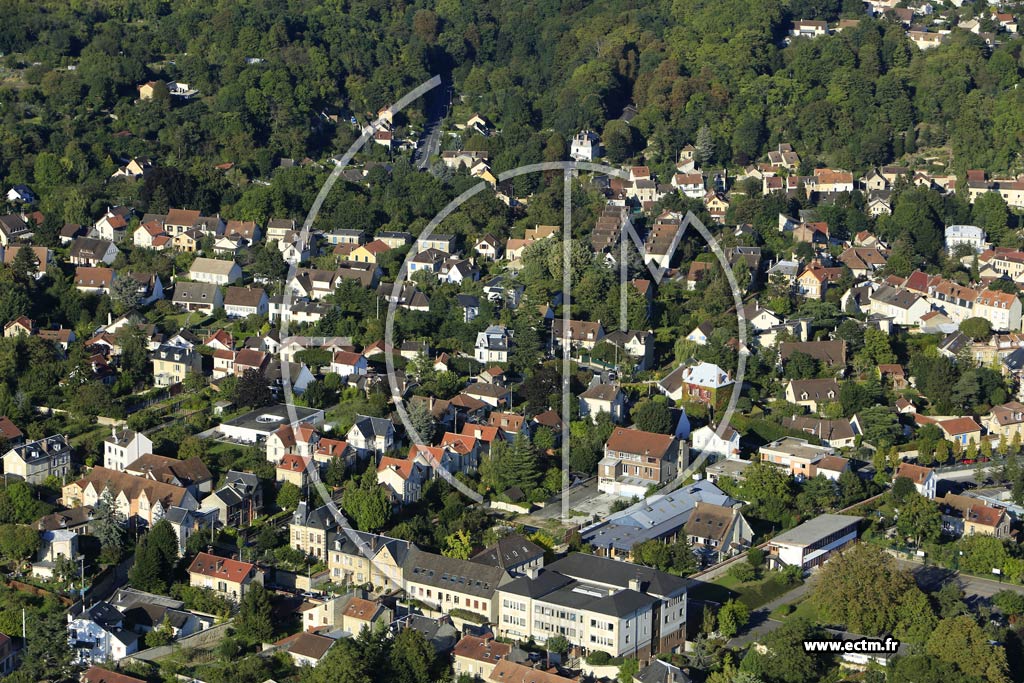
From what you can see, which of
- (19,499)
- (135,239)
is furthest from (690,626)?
(135,239)

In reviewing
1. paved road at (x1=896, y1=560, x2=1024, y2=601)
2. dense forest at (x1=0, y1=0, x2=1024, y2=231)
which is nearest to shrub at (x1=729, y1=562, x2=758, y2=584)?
paved road at (x1=896, y1=560, x2=1024, y2=601)

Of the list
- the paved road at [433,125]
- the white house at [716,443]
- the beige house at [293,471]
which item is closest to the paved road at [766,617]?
the white house at [716,443]

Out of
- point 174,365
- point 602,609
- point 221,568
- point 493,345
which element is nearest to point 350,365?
point 493,345

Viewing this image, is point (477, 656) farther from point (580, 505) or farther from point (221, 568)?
point (580, 505)

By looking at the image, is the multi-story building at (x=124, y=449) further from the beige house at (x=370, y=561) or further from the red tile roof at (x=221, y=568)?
the beige house at (x=370, y=561)

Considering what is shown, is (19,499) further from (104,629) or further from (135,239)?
(135,239)
